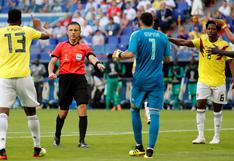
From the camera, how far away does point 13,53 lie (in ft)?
45.7

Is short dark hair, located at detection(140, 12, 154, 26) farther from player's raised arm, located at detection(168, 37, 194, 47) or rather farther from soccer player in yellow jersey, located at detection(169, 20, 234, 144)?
soccer player in yellow jersey, located at detection(169, 20, 234, 144)

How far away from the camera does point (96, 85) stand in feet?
113

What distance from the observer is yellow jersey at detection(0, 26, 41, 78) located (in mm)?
13898

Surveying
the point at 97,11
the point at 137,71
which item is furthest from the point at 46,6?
the point at 137,71

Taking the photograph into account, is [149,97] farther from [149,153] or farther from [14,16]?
[14,16]

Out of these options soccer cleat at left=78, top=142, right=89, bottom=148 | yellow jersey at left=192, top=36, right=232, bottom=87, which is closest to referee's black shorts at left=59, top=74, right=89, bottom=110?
soccer cleat at left=78, top=142, right=89, bottom=148

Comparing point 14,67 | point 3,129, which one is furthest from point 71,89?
point 3,129

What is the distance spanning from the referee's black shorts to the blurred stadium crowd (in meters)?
14.4

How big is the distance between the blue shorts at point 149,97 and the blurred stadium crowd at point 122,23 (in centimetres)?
1653

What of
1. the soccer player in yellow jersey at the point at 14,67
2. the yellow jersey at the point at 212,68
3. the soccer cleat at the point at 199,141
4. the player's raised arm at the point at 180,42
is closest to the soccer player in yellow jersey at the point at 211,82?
the yellow jersey at the point at 212,68

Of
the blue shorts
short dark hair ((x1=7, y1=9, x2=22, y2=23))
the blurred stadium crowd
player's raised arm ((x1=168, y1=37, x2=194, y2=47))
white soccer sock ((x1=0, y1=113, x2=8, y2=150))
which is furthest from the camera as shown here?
the blurred stadium crowd

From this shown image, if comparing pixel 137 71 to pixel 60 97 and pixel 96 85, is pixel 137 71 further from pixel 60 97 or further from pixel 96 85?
pixel 96 85

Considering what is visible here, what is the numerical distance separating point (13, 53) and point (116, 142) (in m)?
4.05

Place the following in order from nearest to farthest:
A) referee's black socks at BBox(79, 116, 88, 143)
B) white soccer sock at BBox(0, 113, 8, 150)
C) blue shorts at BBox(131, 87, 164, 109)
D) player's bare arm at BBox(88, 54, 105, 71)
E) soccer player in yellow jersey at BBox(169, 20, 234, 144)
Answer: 1. white soccer sock at BBox(0, 113, 8, 150)
2. blue shorts at BBox(131, 87, 164, 109)
3. player's bare arm at BBox(88, 54, 105, 71)
4. referee's black socks at BBox(79, 116, 88, 143)
5. soccer player in yellow jersey at BBox(169, 20, 234, 144)
